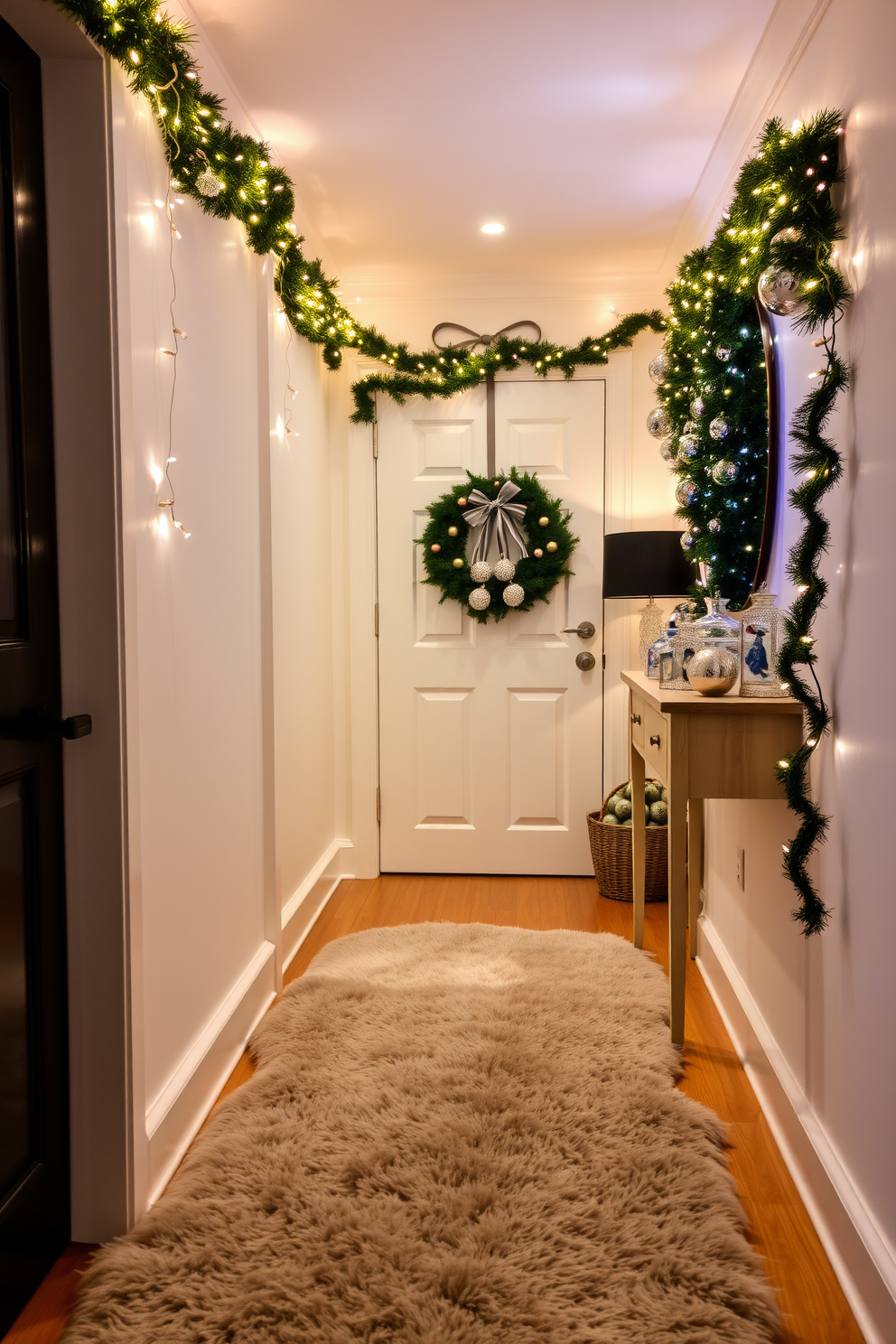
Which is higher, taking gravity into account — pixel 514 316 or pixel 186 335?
pixel 514 316

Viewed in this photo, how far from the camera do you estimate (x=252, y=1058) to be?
89.3 inches

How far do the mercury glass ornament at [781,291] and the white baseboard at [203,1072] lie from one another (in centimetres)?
196

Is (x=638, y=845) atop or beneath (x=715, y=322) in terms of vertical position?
beneath

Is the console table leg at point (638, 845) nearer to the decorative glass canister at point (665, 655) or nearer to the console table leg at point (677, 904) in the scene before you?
the decorative glass canister at point (665, 655)

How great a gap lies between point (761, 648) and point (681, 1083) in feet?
3.51

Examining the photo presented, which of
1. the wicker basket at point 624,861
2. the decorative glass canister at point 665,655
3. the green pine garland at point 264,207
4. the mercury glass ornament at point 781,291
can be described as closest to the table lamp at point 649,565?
the decorative glass canister at point 665,655

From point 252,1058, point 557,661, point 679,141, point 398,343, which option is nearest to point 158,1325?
point 252,1058

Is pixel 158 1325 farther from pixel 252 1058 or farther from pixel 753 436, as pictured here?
pixel 753 436

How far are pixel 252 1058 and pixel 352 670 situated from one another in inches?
72.6

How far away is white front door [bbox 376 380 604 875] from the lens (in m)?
3.72

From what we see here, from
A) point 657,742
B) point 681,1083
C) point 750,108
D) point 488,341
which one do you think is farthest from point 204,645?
point 488,341

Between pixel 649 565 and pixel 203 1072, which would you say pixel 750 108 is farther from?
pixel 203 1072

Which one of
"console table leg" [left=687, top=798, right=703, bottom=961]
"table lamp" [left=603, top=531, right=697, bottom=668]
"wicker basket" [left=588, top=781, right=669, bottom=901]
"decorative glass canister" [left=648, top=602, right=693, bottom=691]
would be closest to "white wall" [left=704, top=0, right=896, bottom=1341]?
"decorative glass canister" [left=648, top=602, right=693, bottom=691]

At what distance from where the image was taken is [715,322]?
7.93 feet
